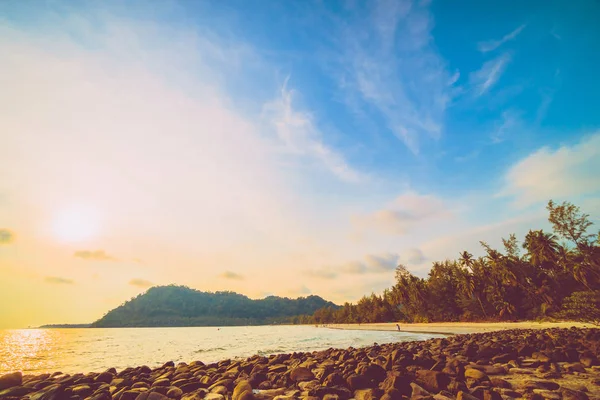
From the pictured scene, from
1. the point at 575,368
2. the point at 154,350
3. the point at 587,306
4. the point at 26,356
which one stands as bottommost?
the point at 154,350

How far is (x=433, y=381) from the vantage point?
8.02 m

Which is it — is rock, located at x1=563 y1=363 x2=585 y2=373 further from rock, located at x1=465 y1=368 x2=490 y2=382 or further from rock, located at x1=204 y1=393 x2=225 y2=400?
rock, located at x1=204 y1=393 x2=225 y2=400

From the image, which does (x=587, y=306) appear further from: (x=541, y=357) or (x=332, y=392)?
(x=332, y=392)

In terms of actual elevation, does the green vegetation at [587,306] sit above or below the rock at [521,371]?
above

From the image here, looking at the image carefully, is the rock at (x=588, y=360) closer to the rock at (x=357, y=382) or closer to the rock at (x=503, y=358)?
the rock at (x=503, y=358)

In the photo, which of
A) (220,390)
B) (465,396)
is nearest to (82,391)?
(220,390)

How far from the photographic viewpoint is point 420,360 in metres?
11.6

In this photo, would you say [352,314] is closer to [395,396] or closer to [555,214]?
[555,214]

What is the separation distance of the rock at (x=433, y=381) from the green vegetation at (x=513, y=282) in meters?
17.7

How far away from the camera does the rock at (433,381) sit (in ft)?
25.8

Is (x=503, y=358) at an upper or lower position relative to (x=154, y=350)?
upper

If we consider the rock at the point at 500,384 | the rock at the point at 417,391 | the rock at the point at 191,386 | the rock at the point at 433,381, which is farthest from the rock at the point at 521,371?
the rock at the point at 191,386

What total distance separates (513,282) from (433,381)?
5626 cm

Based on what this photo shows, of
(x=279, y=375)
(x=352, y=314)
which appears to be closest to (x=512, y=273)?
(x=279, y=375)
